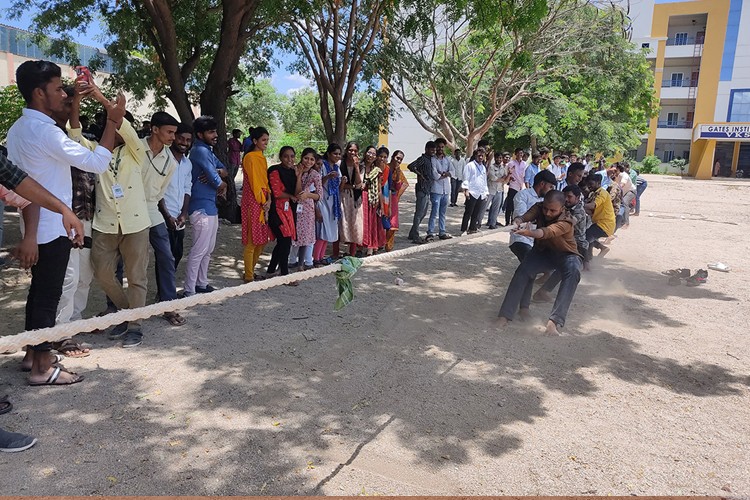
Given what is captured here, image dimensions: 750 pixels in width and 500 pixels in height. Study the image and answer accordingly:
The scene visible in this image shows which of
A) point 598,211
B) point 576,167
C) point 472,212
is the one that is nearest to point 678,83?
point 472,212

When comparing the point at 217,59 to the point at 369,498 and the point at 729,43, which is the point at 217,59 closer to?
the point at 369,498

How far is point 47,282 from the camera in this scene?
3092 millimetres

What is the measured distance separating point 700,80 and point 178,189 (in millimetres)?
45333

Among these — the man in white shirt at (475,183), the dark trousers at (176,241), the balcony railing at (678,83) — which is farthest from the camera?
the balcony railing at (678,83)

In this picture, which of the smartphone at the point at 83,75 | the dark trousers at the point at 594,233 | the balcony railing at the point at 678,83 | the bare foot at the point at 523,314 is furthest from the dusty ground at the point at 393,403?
the balcony railing at the point at 678,83

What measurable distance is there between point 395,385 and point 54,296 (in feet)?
7.00

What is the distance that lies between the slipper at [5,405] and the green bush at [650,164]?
43.9 m

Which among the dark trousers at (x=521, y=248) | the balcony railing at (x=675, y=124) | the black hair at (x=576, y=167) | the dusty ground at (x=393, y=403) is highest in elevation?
the balcony railing at (x=675, y=124)

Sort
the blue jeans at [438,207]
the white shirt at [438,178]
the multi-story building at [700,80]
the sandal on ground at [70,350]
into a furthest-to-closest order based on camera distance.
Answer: the multi-story building at [700,80], the blue jeans at [438,207], the white shirt at [438,178], the sandal on ground at [70,350]

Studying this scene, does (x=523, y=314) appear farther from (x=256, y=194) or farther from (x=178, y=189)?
(x=178, y=189)

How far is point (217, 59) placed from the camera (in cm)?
892

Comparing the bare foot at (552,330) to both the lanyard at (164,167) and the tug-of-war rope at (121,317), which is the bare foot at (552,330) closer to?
the tug-of-war rope at (121,317)

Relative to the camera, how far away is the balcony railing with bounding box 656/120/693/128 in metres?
42.6

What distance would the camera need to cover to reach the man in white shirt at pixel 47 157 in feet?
9.49
